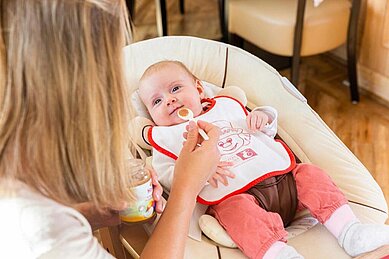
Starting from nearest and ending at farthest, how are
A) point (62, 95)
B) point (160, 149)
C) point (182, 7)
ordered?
point (62, 95) → point (160, 149) → point (182, 7)

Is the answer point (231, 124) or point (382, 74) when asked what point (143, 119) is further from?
point (382, 74)

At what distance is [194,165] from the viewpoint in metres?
1.18

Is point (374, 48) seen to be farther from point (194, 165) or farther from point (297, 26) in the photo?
point (194, 165)

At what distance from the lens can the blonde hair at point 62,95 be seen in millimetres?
800

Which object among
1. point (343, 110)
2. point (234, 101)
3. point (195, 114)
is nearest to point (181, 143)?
point (195, 114)

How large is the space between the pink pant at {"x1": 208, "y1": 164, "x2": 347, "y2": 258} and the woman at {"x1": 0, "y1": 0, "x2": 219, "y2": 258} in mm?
391

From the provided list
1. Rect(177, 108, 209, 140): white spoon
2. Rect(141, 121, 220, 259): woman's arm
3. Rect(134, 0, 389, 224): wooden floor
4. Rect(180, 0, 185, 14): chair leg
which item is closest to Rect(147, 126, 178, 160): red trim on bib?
Rect(177, 108, 209, 140): white spoon

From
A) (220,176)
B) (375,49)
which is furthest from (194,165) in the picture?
(375,49)

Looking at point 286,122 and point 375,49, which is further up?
point 286,122

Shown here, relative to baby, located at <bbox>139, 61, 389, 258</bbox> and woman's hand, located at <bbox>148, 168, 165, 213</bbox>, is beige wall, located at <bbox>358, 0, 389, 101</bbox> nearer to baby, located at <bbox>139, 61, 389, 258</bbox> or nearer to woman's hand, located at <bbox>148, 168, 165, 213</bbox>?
baby, located at <bbox>139, 61, 389, 258</bbox>

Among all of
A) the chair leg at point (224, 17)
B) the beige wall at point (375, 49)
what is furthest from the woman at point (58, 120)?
the beige wall at point (375, 49)

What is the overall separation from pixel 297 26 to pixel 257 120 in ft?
2.97

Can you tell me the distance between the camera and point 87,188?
0.91 m

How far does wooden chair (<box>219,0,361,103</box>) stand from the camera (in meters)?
2.32
